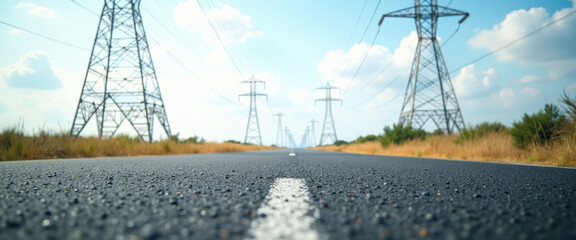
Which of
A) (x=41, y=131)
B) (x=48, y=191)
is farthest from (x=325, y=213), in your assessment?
(x=41, y=131)

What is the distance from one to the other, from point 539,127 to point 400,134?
10.5m

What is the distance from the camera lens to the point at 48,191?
193cm

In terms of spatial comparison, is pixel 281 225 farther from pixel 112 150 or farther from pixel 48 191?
pixel 112 150

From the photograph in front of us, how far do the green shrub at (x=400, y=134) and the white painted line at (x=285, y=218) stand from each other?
55.7ft

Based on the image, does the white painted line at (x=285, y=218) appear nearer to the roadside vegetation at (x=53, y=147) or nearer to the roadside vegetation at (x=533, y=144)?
the roadside vegetation at (x=533, y=144)

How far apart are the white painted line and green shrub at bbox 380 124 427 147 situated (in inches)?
668

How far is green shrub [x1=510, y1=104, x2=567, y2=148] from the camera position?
7348 millimetres

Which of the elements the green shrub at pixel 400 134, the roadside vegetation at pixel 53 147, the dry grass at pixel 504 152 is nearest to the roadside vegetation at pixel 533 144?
the dry grass at pixel 504 152

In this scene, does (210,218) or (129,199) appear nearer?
(210,218)

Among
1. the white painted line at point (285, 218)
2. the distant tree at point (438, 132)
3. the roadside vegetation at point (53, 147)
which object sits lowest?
the white painted line at point (285, 218)

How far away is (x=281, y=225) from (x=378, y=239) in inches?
14.0

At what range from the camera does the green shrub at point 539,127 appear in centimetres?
735

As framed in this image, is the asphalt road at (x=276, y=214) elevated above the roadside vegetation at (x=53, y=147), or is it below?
below

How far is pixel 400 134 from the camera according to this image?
58.7ft
